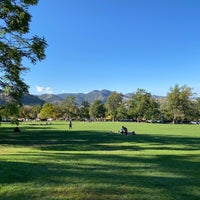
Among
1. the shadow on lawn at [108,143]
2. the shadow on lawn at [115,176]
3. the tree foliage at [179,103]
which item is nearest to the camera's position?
the shadow on lawn at [115,176]

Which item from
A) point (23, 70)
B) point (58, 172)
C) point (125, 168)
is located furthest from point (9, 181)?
point (23, 70)

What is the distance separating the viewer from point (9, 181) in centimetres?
787

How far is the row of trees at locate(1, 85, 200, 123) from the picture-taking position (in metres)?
129

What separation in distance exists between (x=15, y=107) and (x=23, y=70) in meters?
2.51

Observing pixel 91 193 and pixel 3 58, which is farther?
pixel 3 58

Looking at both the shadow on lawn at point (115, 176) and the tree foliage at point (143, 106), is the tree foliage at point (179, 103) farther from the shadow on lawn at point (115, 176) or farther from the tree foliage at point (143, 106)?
the shadow on lawn at point (115, 176)

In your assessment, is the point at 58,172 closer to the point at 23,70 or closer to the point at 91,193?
the point at 91,193

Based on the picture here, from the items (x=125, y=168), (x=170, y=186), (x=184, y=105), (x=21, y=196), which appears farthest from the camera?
(x=184, y=105)

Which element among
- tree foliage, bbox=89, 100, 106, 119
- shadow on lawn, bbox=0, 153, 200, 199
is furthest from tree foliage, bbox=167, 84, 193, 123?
shadow on lawn, bbox=0, 153, 200, 199

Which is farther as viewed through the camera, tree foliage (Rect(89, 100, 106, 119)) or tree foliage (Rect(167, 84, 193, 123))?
tree foliage (Rect(89, 100, 106, 119))

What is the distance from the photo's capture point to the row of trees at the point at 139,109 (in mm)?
129250

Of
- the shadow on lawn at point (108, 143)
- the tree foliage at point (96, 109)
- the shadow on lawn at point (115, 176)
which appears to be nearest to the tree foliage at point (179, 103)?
the tree foliage at point (96, 109)

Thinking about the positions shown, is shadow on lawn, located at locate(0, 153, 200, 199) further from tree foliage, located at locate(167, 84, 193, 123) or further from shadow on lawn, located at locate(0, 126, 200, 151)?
tree foliage, located at locate(167, 84, 193, 123)

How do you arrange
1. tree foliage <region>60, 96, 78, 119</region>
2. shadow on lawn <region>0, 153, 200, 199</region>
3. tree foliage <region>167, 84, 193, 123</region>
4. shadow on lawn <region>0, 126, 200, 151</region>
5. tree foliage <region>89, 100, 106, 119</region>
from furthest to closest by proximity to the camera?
tree foliage <region>60, 96, 78, 119</region> < tree foliage <region>89, 100, 106, 119</region> < tree foliage <region>167, 84, 193, 123</region> < shadow on lawn <region>0, 126, 200, 151</region> < shadow on lawn <region>0, 153, 200, 199</region>
